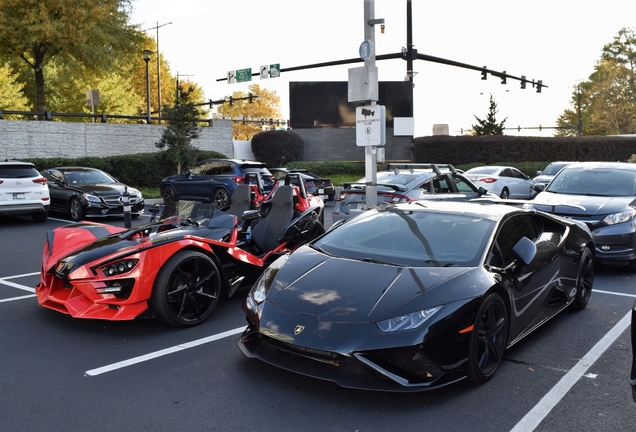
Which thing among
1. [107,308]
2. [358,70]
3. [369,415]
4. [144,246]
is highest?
[358,70]

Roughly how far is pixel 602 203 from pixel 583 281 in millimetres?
2814

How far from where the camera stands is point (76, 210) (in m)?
15.2

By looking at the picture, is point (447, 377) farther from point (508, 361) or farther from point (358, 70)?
point (358, 70)

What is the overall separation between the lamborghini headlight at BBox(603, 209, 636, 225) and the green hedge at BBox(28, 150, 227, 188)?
62.6ft

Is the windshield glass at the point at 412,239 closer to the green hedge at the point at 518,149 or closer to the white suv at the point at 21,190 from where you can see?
the white suv at the point at 21,190

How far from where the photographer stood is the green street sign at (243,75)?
29438mm

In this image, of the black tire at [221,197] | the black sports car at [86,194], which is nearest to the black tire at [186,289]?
the black sports car at [86,194]

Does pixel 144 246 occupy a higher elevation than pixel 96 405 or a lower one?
higher

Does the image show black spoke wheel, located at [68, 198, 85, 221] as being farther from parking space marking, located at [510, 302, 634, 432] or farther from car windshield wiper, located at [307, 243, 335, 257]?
parking space marking, located at [510, 302, 634, 432]

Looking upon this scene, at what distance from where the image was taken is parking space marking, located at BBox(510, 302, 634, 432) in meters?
3.85

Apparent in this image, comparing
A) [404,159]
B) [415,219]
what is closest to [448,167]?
[415,219]

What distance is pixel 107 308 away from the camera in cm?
556

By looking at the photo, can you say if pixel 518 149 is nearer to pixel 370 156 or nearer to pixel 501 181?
pixel 501 181

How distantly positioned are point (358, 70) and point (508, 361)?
24.5 ft
